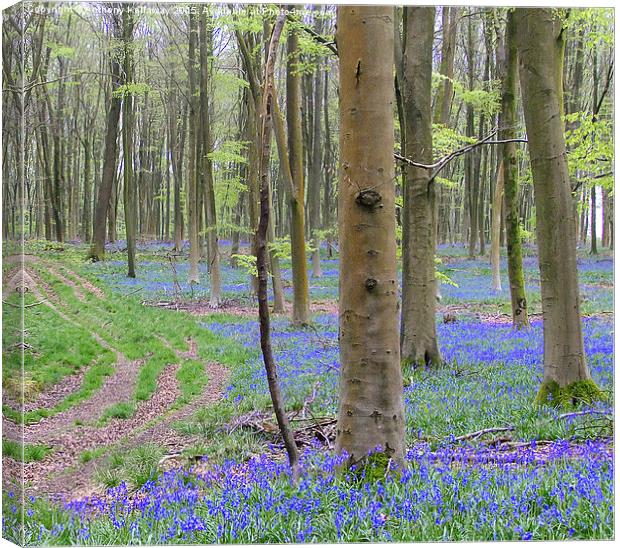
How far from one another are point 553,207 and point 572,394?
145cm

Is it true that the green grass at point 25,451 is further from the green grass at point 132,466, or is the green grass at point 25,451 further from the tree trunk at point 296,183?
the tree trunk at point 296,183

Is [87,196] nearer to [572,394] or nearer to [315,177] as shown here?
[315,177]

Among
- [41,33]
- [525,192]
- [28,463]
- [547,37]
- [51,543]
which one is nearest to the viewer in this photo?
[51,543]

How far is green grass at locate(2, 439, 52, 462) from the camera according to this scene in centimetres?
339

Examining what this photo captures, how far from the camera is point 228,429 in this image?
4.43 metres

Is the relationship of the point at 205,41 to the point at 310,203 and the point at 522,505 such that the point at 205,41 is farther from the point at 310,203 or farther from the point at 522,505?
the point at 522,505

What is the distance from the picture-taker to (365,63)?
9.70 ft

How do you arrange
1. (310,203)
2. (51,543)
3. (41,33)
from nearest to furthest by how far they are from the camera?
1. (51,543)
2. (41,33)
3. (310,203)

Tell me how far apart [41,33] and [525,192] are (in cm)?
612

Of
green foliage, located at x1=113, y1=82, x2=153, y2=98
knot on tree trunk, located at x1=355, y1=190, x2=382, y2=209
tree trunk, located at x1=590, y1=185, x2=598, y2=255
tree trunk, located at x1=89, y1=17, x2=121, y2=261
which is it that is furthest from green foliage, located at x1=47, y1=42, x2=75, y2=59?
tree trunk, located at x1=590, y1=185, x2=598, y2=255

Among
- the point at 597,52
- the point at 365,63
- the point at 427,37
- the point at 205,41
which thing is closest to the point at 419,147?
the point at 427,37

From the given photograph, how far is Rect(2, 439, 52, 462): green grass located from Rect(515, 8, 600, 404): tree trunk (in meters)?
3.58

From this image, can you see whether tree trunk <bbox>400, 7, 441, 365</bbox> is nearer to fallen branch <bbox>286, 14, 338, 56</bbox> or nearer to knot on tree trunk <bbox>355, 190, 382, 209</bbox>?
fallen branch <bbox>286, 14, 338, 56</bbox>

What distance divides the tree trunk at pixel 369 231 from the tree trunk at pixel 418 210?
10.8 ft
